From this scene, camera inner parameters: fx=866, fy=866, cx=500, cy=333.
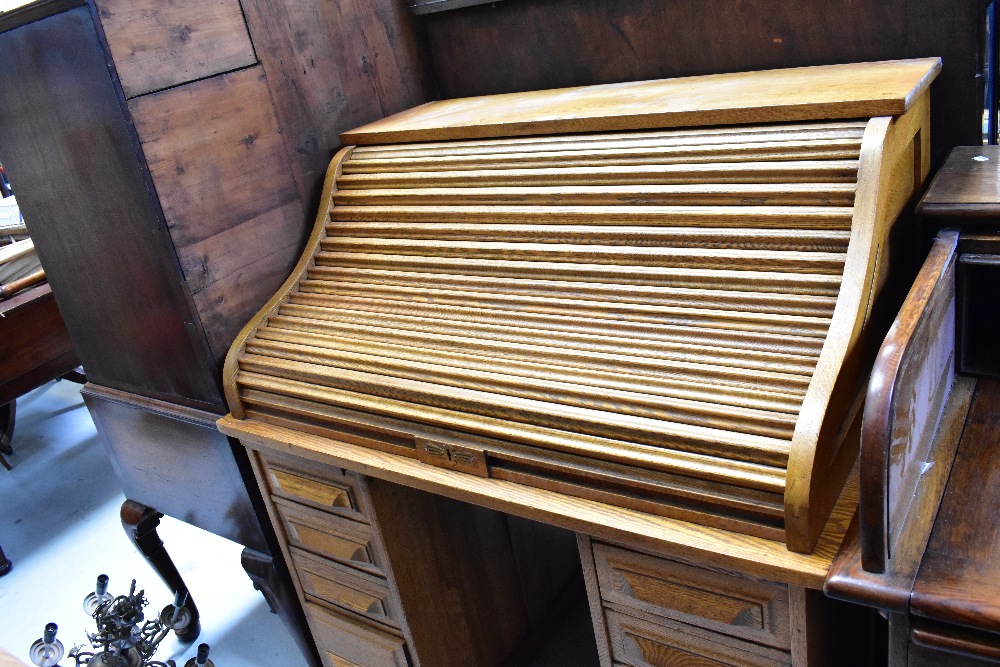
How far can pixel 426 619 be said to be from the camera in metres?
1.99

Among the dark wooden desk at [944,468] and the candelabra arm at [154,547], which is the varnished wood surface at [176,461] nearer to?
the candelabra arm at [154,547]

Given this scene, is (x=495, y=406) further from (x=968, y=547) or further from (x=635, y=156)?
(x=968, y=547)

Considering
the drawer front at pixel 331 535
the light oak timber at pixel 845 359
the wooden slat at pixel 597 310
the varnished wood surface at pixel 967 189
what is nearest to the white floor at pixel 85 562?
→ the drawer front at pixel 331 535

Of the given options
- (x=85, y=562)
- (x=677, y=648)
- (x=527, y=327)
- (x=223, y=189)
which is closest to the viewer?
(x=677, y=648)

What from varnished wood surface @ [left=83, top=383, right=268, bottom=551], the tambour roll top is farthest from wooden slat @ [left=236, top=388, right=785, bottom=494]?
varnished wood surface @ [left=83, top=383, right=268, bottom=551]

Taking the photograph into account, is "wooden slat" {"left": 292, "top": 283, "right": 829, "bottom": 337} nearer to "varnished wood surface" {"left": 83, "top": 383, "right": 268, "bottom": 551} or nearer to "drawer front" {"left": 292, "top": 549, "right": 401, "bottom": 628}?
"varnished wood surface" {"left": 83, "top": 383, "right": 268, "bottom": 551}

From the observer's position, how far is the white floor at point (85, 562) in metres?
2.71

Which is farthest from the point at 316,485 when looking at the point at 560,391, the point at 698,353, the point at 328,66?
the point at 328,66

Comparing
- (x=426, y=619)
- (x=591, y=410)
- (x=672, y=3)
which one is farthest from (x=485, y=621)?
(x=672, y=3)

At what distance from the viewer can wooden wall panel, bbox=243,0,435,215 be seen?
6.52 feet

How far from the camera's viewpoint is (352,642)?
208 cm

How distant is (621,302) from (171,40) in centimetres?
108

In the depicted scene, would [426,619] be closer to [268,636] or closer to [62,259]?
[268,636]

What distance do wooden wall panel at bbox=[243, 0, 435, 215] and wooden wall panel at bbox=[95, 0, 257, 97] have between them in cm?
6
